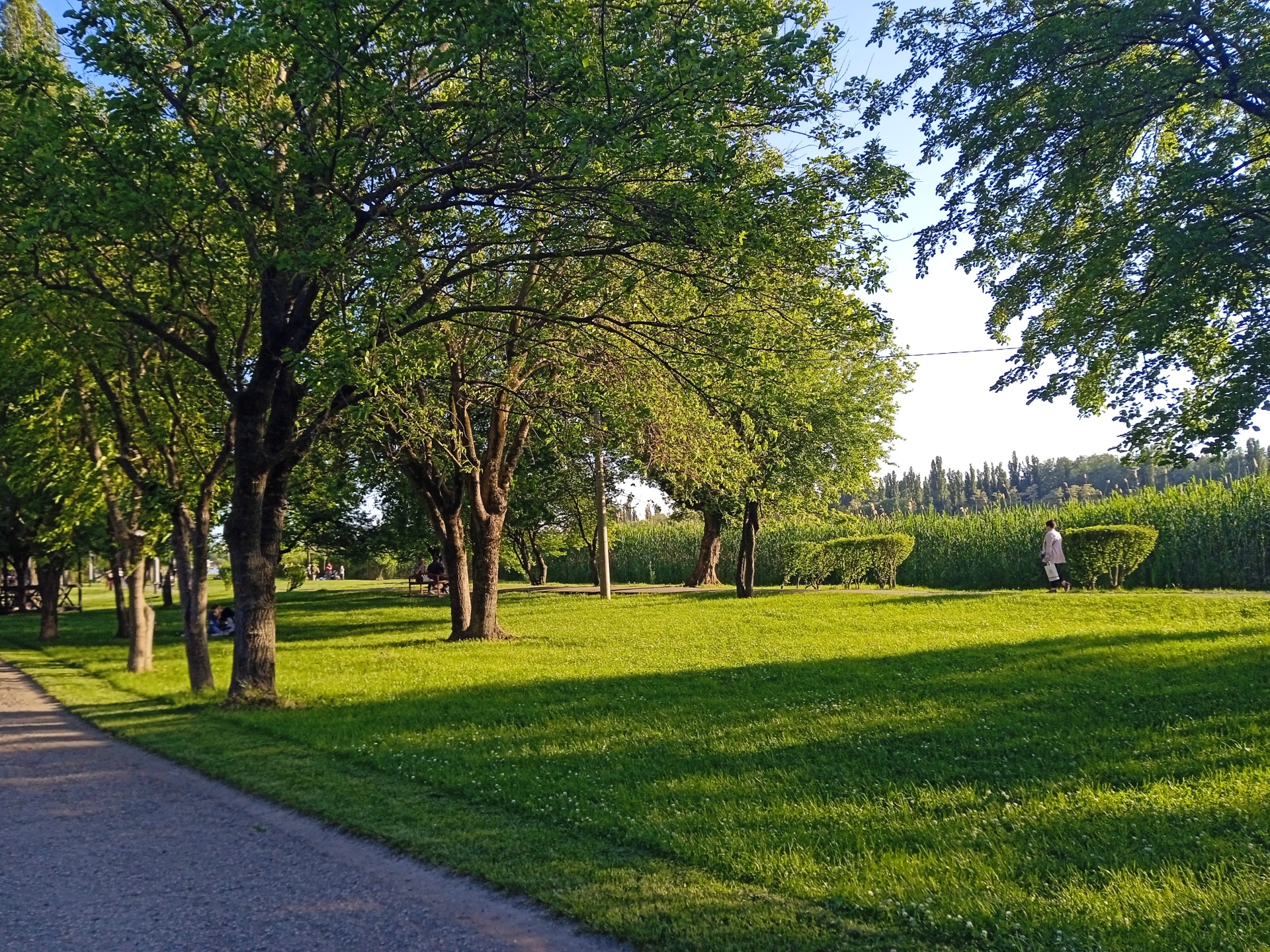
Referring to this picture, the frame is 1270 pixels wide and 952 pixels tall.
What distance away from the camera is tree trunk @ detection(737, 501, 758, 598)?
1045 inches

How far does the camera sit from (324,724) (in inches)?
380


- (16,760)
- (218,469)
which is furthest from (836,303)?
(16,760)

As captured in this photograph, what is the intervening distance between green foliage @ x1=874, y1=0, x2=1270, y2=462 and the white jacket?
1171cm

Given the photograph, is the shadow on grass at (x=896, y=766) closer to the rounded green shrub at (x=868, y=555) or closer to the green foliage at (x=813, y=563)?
the rounded green shrub at (x=868, y=555)

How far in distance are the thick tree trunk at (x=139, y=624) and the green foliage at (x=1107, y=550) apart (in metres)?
19.5

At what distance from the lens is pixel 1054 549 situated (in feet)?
73.3

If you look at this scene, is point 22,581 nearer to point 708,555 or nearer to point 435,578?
point 435,578

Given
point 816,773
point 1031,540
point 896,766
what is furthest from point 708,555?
point 816,773

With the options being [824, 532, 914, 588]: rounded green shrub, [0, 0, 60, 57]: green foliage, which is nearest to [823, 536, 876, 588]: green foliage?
[824, 532, 914, 588]: rounded green shrub

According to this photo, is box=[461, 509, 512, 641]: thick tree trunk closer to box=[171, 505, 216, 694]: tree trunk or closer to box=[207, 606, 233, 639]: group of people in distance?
box=[171, 505, 216, 694]: tree trunk

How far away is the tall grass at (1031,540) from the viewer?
23406 mm

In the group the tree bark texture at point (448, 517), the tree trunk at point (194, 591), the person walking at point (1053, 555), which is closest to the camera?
the tree trunk at point (194, 591)

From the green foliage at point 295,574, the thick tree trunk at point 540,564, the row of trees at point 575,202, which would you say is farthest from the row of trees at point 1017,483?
the row of trees at point 575,202

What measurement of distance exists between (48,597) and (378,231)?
19.0 metres
